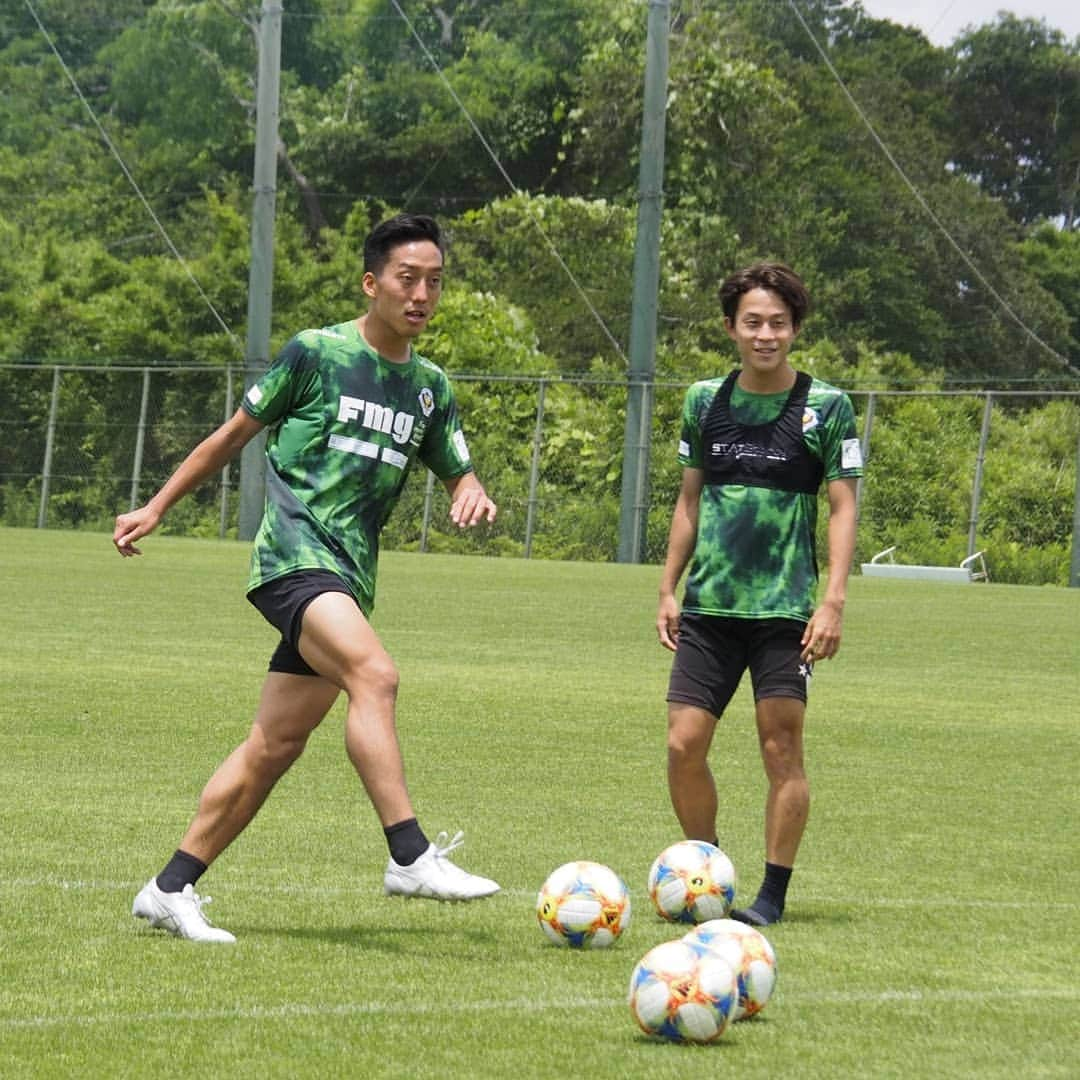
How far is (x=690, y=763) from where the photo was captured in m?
6.93

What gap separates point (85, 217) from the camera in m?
59.6

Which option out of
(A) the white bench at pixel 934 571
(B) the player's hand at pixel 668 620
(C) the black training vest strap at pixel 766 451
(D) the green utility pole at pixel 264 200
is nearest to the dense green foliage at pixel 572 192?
(D) the green utility pole at pixel 264 200

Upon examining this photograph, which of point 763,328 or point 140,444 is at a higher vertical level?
point 763,328

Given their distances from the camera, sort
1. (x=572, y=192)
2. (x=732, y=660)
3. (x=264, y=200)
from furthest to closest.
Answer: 1. (x=572, y=192)
2. (x=264, y=200)
3. (x=732, y=660)

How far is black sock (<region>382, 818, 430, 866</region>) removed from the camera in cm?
607

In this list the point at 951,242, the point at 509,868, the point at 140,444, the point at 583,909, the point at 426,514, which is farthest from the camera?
the point at 951,242

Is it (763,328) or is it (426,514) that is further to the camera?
(426,514)

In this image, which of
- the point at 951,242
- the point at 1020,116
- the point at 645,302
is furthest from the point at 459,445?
the point at 1020,116

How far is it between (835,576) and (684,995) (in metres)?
2.22

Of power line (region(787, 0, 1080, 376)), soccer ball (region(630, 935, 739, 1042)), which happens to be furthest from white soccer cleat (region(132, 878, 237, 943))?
power line (region(787, 0, 1080, 376))

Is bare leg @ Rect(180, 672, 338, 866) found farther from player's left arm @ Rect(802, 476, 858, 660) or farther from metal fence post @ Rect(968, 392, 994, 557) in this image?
metal fence post @ Rect(968, 392, 994, 557)

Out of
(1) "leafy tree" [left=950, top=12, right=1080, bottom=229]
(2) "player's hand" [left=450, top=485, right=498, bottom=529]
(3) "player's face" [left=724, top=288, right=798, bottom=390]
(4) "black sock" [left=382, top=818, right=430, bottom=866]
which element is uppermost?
(1) "leafy tree" [left=950, top=12, right=1080, bottom=229]

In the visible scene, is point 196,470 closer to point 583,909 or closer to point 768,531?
point 583,909

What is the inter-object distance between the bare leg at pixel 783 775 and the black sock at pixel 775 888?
27 millimetres
